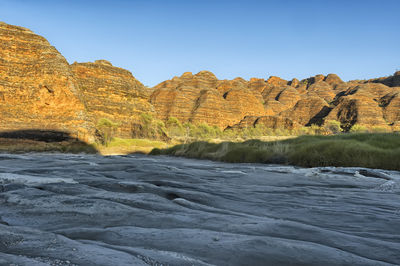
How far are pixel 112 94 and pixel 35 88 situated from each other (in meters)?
13.8

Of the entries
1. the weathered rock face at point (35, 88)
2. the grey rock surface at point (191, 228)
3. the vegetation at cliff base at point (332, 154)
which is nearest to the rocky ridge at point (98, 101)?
the weathered rock face at point (35, 88)

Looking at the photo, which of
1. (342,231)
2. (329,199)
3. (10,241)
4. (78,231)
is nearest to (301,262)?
(342,231)

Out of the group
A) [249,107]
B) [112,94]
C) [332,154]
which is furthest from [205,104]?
[332,154]

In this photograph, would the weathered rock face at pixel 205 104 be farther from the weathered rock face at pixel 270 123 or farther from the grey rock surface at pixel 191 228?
the grey rock surface at pixel 191 228

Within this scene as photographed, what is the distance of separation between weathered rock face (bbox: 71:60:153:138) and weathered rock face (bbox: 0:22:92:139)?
30.2 feet

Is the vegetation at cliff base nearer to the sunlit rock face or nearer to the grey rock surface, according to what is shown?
the grey rock surface

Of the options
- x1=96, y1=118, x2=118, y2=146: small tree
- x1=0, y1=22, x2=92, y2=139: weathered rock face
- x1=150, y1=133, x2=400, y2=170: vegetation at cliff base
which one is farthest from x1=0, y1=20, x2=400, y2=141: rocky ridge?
x1=150, y1=133, x2=400, y2=170: vegetation at cliff base

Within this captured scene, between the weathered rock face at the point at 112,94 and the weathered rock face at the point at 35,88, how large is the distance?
9206 millimetres

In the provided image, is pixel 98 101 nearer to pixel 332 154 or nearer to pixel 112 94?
pixel 112 94

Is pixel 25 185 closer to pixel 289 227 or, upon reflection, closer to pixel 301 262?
pixel 289 227

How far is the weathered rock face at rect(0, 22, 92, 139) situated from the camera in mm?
21219

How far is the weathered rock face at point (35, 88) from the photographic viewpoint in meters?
21.2

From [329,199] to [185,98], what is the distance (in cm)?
6886

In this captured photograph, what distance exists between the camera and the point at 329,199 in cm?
318
